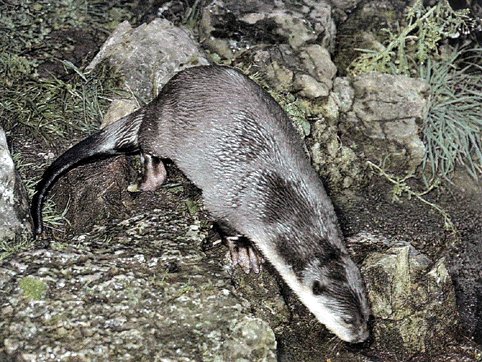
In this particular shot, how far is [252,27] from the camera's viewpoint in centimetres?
452

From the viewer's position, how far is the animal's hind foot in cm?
337

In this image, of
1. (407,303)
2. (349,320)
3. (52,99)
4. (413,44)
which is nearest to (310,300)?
(349,320)

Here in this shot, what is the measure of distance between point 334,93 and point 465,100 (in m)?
0.82

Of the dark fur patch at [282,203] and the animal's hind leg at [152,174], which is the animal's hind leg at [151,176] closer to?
the animal's hind leg at [152,174]

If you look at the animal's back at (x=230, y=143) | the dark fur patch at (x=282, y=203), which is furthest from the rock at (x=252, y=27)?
the dark fur patch at (x=282, y=203)

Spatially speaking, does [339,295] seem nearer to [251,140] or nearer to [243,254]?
[243,254]

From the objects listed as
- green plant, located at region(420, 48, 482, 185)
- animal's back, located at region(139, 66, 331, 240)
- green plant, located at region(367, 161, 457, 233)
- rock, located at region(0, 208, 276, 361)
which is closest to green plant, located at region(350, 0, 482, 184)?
green plant, located at region(420, 48, 482, 185)

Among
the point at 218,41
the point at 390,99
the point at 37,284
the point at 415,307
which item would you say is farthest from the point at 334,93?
the point at 37,284

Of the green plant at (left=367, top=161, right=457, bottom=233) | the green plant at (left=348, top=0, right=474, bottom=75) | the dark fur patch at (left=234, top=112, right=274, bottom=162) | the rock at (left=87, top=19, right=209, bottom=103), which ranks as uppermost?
the dark fur patch at (left=234, top=112, right=274, bottom=162)

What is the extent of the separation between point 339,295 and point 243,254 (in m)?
0.49

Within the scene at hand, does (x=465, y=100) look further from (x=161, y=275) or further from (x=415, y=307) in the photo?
(x=161, y=275)

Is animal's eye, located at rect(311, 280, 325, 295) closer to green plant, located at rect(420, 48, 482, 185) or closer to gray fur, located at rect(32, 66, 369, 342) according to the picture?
gray fur, located at rect(32, 66, 369, 342)

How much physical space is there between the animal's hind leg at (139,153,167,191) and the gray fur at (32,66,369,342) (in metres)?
0.09

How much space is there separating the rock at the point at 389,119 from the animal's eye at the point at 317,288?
137 cm
